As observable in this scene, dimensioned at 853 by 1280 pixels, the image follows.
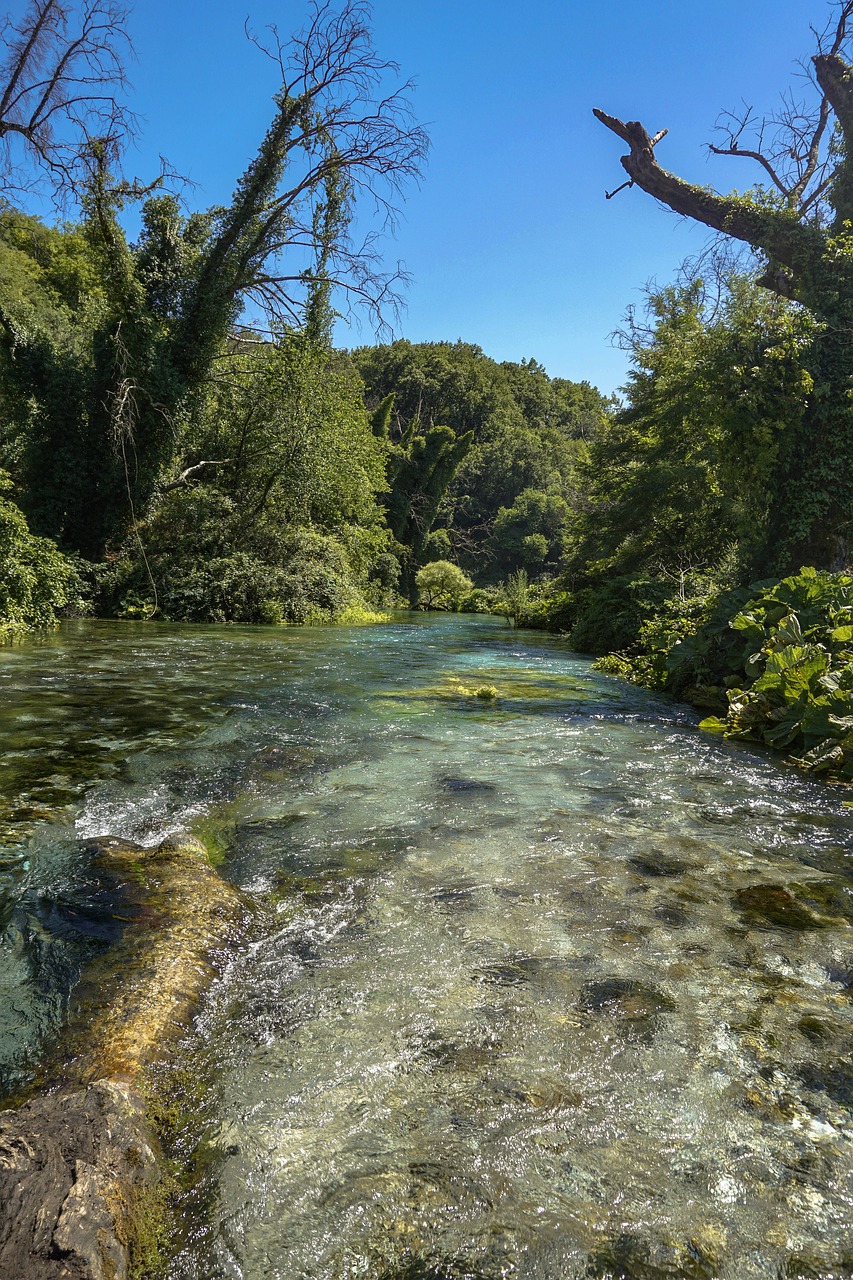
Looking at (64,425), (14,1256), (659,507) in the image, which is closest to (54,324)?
(64,425)

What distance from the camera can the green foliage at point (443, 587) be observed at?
3859 cm

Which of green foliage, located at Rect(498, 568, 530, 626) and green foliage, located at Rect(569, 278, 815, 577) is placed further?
green foliage, located at Rect(498, 568, 530, 626)

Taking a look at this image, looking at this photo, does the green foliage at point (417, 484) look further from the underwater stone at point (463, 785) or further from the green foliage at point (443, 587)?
the underwater stone at point (463, 785)

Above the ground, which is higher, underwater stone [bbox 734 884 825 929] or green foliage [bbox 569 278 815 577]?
green foliage [bbox 569 278 815 577]

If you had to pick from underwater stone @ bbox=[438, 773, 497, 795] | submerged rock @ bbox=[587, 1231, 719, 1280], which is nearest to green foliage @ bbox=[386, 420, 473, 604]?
underwater stone @ bbox=[438, 773, 497, 795]

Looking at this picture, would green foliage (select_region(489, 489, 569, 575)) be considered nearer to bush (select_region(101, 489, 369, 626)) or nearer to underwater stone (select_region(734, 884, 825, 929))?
bush (select_region(101, 489, 369, 626))

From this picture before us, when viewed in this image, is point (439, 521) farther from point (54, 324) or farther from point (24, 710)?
point (24, 710)

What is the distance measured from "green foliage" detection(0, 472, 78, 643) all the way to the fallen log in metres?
9.21

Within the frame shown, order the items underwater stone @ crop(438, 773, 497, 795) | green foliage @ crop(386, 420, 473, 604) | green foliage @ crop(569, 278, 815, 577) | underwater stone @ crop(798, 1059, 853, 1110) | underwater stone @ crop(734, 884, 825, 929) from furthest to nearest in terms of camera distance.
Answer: green foliage @ crop(386, 420, 473, 604)
green foliage @ crop(569, 278, 815, 577)
underwater stone @ crop(438, 773, 497, 795)
underwater stone @ crop(734, 884, 825, 929)
underwater stone @ crop(798, 1059, 853, 1110)

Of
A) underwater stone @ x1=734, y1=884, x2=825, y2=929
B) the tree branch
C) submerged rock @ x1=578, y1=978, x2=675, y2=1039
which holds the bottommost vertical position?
submerged rock @ x1=578, y1=978, x2=675, y2=1039

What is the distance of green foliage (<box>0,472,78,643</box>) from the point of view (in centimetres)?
1075

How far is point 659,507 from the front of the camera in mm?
16359

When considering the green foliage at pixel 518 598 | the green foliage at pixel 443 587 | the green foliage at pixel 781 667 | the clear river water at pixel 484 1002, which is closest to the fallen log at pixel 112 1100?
the clear river water at pixel 484 1002

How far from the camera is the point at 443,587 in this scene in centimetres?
3891
